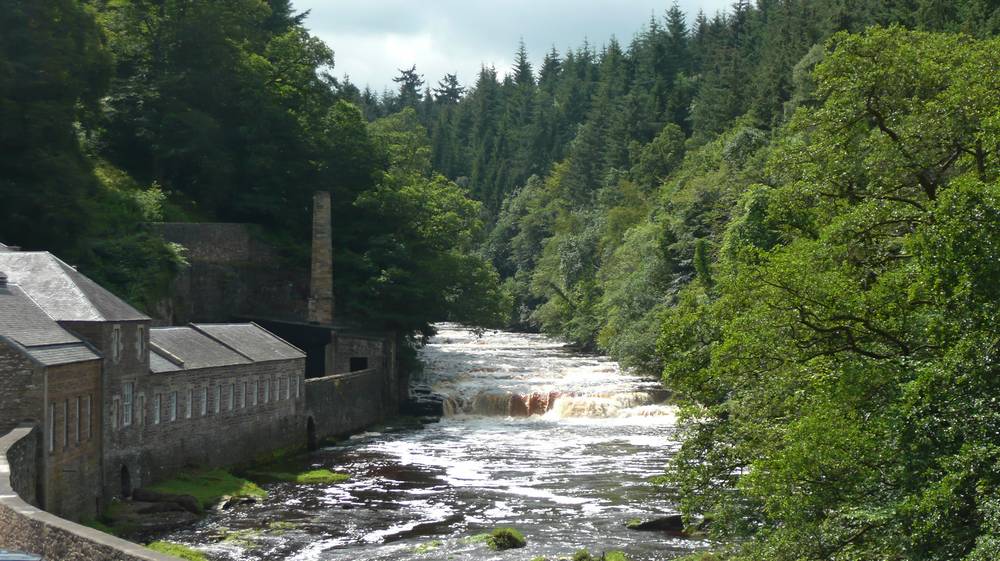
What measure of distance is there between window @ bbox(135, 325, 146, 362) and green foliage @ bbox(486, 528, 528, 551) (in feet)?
37.6

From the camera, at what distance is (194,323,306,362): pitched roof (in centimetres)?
4722

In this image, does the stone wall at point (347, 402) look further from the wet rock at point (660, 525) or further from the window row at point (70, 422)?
the wet rock at point (660, 525)

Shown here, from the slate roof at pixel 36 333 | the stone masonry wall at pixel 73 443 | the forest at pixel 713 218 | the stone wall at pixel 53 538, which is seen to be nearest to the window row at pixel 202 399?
the stone masonry wall at pixel 73 443

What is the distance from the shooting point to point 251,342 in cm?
4912

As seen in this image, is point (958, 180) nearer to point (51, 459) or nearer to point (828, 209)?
point (828, 209)

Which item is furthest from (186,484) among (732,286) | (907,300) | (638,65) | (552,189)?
(638,65)

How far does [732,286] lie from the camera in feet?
78.5

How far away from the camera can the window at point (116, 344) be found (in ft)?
116

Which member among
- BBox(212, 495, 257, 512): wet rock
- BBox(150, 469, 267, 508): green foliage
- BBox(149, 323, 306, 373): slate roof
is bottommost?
BBox(212, 495, 257, 512): wet rock

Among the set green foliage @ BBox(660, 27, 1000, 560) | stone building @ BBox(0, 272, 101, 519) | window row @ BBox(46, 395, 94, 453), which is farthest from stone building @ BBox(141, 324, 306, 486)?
green foliage @ BBox(660, 27, 1000, 560)

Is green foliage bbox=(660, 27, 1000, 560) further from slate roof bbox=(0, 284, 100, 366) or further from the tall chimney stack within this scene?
the tall chimney stack

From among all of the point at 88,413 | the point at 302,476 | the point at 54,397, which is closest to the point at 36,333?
the point at 54,397

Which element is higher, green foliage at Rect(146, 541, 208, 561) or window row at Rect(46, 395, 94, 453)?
window row at Rect(46, 395, 94, 453)

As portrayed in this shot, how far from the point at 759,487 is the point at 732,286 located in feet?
14.0
